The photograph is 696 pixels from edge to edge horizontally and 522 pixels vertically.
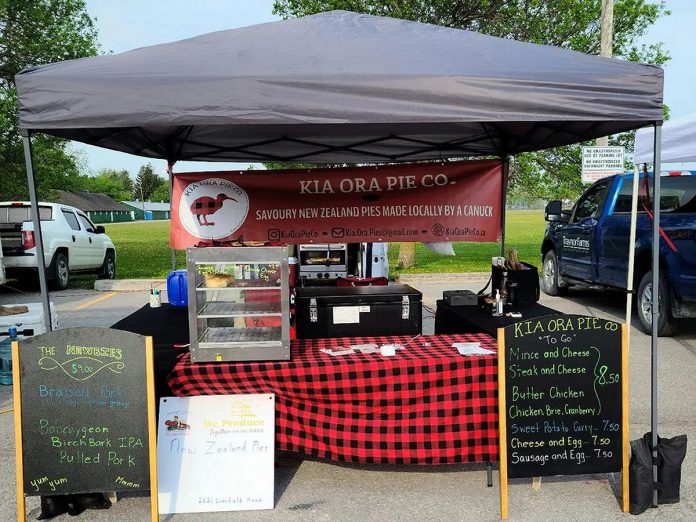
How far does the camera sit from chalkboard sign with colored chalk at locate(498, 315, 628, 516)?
123 inches

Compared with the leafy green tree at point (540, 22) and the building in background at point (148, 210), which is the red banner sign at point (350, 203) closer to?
the leafy green tree at point (540, 22)

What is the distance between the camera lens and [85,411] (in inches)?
117

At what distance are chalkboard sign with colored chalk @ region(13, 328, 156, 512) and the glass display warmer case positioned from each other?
1.26 ft

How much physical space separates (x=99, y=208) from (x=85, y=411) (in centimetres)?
10235

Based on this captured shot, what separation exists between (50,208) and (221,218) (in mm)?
8590

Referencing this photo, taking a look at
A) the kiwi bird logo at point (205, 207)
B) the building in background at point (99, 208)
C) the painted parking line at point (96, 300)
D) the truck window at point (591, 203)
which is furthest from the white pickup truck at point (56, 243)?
the building in background at point (99, 208)

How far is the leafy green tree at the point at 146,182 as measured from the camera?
13100 cm

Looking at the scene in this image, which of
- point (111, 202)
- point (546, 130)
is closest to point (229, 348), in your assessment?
point (546, 130)

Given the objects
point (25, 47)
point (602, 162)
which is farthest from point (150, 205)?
point (602, 162)

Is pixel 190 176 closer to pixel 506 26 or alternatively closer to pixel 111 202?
pixel 506 26

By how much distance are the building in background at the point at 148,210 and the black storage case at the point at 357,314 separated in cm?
11107

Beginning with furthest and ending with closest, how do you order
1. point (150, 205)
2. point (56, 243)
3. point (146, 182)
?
point (146, 182) < point (150, 205) < point (56, 243)

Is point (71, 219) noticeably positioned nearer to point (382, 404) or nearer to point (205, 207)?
point (205, 207)

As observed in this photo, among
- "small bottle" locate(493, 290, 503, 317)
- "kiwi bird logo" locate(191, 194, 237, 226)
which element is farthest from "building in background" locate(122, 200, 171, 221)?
"small bottle" locate(493, 290, 503, 317)
